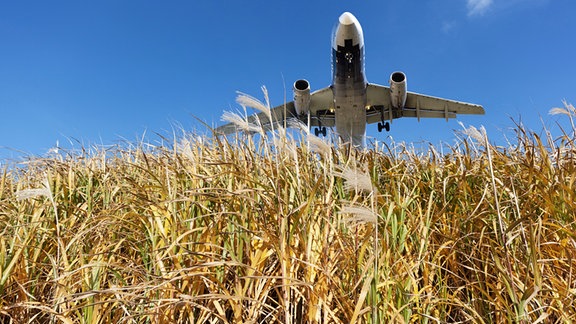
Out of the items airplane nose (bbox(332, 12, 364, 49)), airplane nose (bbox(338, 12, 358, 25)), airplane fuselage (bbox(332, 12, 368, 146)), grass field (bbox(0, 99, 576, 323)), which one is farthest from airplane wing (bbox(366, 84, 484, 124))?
grass field (bbox(0, 99, 576, 323))

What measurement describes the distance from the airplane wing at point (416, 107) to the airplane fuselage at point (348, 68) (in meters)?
2.39

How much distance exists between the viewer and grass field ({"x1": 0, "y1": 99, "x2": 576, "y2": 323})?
156 centimetres

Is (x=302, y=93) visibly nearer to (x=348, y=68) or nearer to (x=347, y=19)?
(x=348, y=68)

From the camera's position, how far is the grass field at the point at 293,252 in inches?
61.4

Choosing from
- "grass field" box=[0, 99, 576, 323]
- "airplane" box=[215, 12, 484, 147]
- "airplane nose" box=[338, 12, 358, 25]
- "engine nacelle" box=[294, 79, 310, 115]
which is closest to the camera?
"grass field" box=[0, 99, 576, 323]

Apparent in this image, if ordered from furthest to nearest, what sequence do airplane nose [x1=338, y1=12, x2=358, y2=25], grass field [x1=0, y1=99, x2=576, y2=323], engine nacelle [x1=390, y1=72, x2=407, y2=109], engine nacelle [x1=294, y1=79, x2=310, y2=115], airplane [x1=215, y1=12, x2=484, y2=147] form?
engine nacelle [x1=294, y1=79, x2=310, y2=115] → engine nacelle [x1=390, y1=72, x2=407, y2=109] → airplane [x1=215, y1=12, x2=484, y2=147] → airplane nose [x1=338, y1=12, x2=358, y2=25] → grass field [x1=0, y1=99, x2=576, y2=323]

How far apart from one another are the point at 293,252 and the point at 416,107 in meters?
20.9

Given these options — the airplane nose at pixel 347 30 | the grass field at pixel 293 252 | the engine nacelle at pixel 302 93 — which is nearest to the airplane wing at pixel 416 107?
the engine nacelle at pixel 302 93

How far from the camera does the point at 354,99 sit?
16812mm

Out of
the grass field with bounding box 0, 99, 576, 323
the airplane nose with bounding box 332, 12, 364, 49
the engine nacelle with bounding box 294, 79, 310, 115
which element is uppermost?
the airplane nose with bounding box 332, 12, 364, 49

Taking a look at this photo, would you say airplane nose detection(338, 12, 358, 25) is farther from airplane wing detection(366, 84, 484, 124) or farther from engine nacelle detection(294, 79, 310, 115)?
airplane wing detection(366, 84, 484, 124)

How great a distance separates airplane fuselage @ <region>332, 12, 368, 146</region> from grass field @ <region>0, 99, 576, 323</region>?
11.9 meters

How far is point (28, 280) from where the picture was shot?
2107mm

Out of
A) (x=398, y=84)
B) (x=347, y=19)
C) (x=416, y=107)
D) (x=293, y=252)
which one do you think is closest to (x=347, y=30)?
(x=347, y=19)
